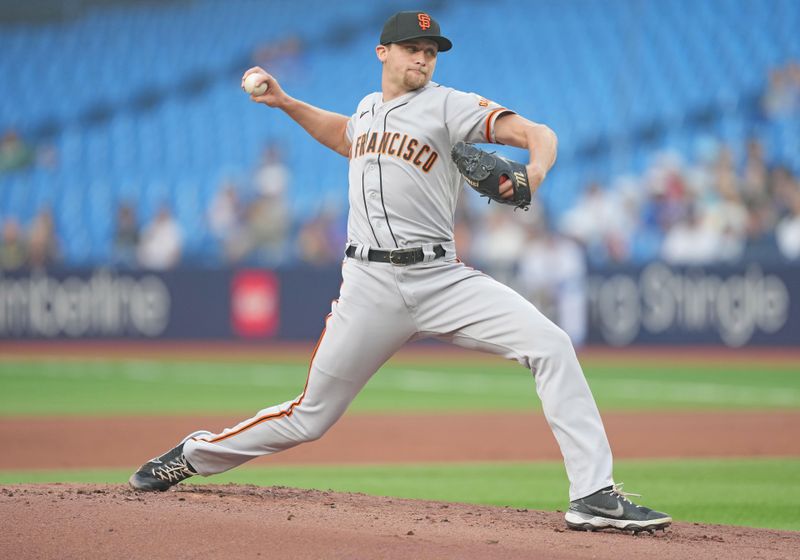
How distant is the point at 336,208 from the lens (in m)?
18.3

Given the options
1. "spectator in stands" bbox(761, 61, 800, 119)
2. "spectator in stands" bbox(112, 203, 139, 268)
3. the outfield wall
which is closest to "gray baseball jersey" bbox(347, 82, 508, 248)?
the outfield wall

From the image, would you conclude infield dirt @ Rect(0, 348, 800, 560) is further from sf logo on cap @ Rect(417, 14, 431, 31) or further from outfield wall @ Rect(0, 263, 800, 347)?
outfield wall @ Rect(0, 263, 800, 347)

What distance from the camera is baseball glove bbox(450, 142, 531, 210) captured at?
449 centimetres

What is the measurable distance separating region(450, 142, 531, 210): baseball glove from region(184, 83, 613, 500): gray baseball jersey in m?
0.31

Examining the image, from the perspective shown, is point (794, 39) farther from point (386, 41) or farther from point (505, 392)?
point (386, 41)

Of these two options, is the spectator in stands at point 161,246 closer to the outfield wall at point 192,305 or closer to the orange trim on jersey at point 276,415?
the outfield wall at point 192,305

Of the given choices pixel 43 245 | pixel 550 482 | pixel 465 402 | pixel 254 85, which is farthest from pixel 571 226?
pixel 254 85

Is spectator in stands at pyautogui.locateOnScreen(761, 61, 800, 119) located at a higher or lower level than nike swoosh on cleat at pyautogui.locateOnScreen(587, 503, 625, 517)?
higher

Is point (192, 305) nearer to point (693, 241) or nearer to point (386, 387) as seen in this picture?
point (386, 387)

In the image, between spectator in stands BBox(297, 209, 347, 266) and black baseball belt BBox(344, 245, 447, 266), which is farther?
spectator in stands BBox(297, 209, 347, 266)

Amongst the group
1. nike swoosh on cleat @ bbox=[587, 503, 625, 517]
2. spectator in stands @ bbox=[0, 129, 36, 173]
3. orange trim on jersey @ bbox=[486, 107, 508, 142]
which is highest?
spectator in stands @ bbox=[0, 129, 36, 173]

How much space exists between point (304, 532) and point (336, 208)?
45.6ft

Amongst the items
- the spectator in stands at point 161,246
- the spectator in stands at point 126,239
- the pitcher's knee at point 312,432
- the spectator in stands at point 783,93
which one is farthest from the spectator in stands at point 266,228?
the pitcher's knee at point 312,432

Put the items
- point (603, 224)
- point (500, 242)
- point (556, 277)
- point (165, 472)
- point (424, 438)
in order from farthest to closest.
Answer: point (500, 242)
point (603, 224)
point (556, 277)
point (424, 438)
point (165, 472)
